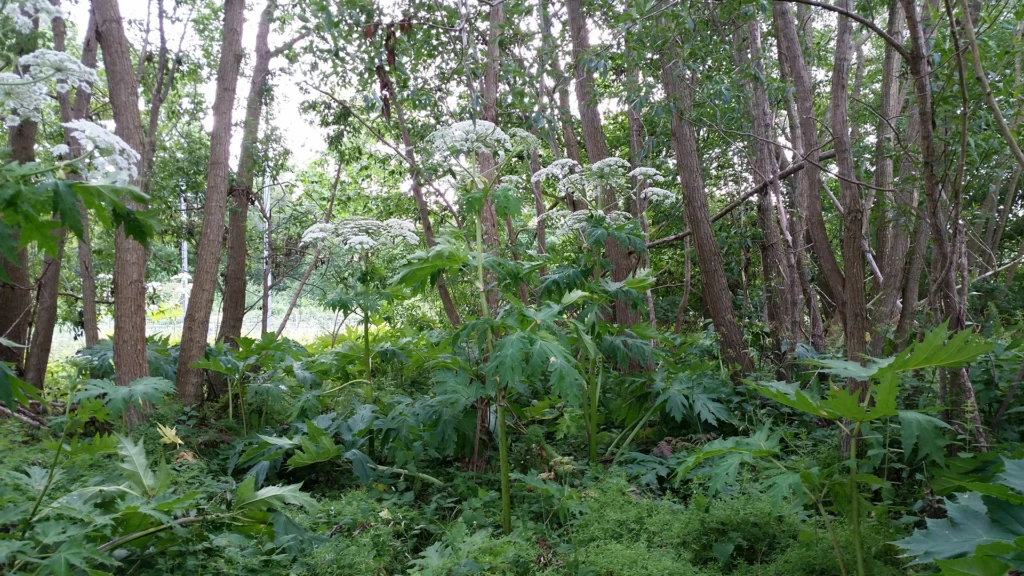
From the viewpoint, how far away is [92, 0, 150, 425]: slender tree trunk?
4617mm

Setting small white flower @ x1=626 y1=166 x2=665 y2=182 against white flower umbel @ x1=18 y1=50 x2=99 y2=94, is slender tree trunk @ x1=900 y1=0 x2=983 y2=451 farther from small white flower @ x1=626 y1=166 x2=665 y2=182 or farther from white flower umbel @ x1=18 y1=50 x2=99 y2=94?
white flower umbel @ x1=18 y1=50 x2=99 y2=94

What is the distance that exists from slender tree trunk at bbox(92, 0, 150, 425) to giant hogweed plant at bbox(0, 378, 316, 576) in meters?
1.53

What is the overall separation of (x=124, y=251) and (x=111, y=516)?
2926 millimetres

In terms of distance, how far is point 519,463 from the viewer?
4.01 m

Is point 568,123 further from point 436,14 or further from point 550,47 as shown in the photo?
point 436,14

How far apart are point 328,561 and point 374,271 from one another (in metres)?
2.55

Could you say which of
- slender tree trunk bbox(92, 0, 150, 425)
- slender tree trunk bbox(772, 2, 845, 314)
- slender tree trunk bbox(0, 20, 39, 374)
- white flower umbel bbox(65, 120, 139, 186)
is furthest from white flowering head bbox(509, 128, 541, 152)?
slender tree trunk bbox(0, 20, 39, 374)

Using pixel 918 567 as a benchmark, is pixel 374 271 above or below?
above

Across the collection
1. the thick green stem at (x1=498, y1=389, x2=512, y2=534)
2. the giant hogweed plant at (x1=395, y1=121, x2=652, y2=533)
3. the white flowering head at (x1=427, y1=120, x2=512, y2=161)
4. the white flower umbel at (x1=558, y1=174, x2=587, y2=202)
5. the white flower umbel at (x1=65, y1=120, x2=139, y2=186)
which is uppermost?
the white flowering head at (x1=427, y1=120, x2=512, y2=161)

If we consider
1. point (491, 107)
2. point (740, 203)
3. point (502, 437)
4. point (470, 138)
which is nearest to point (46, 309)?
point (491, 107)

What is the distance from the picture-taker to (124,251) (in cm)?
469

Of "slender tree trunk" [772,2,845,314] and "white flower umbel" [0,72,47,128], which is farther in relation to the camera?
"slender tree trunk" [772,2,845,314]

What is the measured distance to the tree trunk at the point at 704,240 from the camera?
189 inches

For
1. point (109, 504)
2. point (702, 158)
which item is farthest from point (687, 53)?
point (109, 504)
